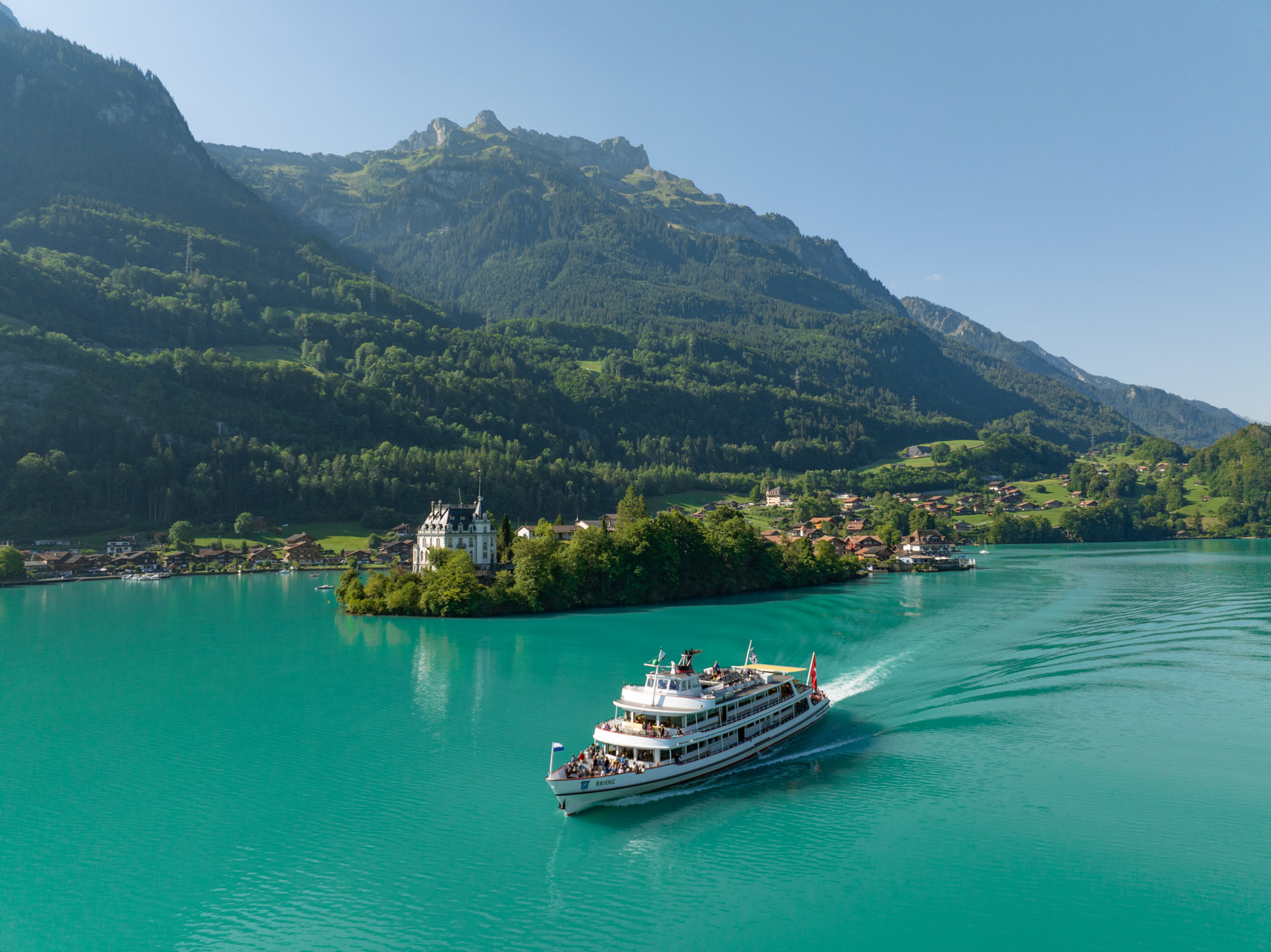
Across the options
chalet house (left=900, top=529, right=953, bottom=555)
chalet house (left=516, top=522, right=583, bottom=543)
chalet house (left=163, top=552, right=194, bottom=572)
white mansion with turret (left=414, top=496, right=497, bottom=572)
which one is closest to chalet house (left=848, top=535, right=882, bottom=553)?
chalet house (left=900, top=529, right=953, bottom=555)

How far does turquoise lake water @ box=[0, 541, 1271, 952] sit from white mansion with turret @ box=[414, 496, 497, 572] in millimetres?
41636

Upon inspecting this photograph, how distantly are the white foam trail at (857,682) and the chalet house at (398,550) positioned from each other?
94.7 meters

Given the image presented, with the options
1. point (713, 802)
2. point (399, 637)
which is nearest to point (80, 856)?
point (713, 802)

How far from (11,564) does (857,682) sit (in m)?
120

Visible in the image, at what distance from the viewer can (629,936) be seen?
21.9 meters

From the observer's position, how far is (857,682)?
5019cm

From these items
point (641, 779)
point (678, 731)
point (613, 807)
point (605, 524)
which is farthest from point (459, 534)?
point (613, 807)

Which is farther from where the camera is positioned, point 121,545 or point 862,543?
point 862,543

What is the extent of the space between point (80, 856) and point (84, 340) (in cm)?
19128

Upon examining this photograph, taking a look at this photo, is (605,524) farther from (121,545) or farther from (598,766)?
(121,545)

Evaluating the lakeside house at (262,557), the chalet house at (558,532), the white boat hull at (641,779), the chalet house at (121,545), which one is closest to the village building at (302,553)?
the lakeside house at (262,557)

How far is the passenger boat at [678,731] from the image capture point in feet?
99.4

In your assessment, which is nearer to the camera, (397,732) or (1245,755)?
(1245,755)

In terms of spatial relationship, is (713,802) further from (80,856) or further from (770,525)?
(770,525)
